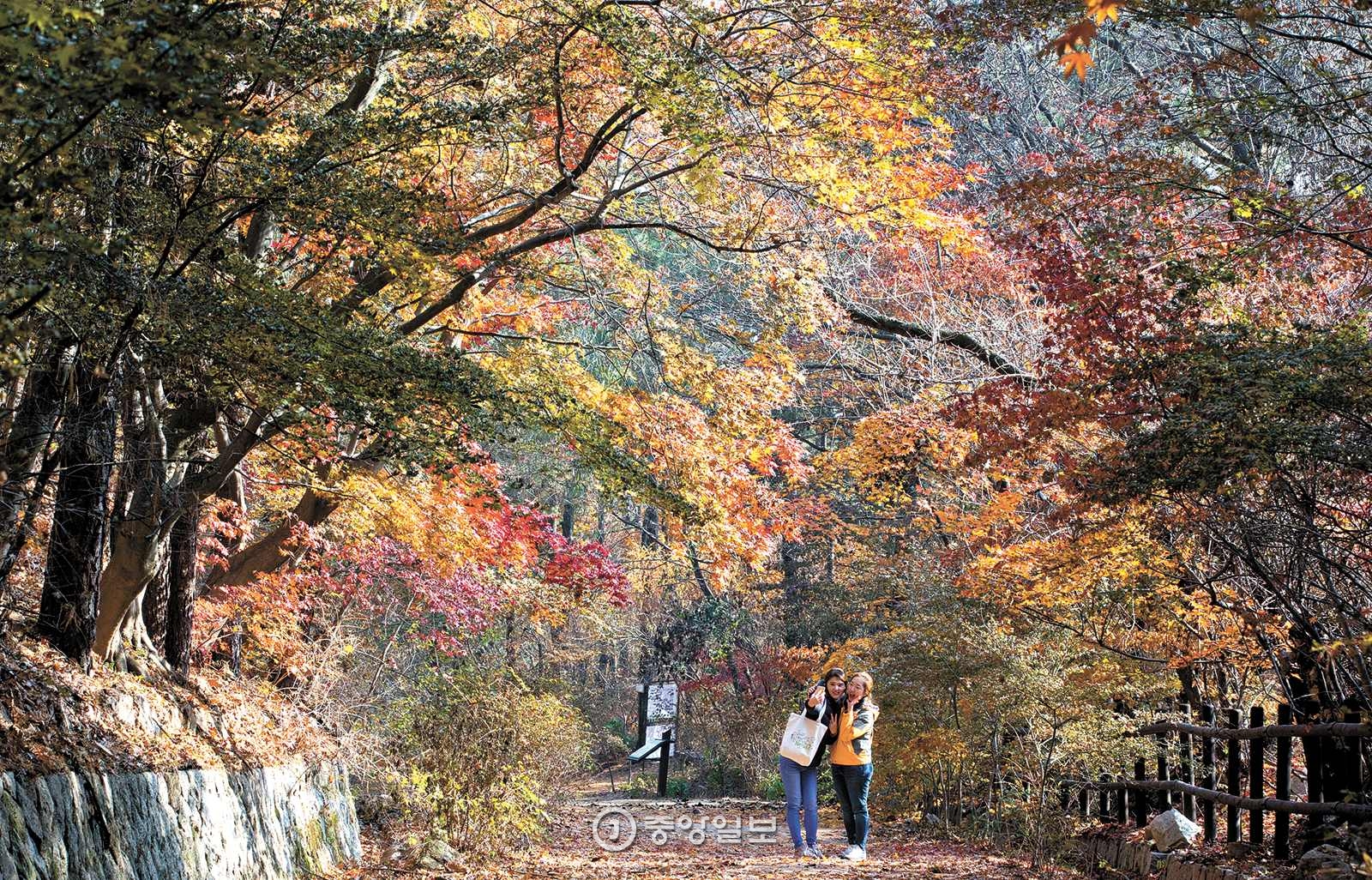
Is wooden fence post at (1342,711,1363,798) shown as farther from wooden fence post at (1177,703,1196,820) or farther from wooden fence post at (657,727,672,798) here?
wooden fence post at (657,727,672,798)

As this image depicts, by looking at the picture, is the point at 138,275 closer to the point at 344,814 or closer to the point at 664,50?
the point at 664,50

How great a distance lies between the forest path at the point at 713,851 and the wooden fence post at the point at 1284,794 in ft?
8.01

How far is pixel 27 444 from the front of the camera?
21.8 feet

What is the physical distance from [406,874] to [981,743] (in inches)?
290

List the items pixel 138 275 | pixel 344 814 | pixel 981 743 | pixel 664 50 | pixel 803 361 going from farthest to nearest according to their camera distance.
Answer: pixel 803 361
pixel 981 743
pixel 344 814
pixel 664 50
pixel 138 275

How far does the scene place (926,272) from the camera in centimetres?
1548

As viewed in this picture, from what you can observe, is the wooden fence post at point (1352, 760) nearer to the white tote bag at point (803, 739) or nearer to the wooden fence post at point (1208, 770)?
the wooden fence post at point (1208, 770)

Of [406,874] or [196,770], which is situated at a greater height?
[196,770]

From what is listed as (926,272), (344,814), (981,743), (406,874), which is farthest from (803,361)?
(406,874)

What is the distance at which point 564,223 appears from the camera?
11.5 meters

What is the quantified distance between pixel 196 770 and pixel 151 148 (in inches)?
166

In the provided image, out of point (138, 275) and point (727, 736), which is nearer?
point (138, 275)

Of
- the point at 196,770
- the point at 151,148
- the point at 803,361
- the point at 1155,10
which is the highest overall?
the point at 803,361

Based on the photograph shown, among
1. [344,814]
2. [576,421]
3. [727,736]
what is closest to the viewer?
[576,421]
